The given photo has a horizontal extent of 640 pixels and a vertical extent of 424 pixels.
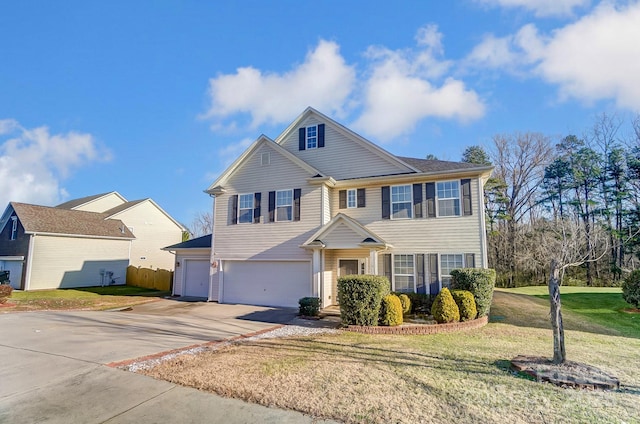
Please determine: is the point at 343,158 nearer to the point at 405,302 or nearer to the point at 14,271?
the point at 405,302

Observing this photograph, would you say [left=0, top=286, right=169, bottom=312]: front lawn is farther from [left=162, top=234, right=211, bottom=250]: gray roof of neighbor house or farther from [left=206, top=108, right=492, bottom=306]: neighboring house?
[left=206, top=108, right=492, bottom=306]: neighboring house

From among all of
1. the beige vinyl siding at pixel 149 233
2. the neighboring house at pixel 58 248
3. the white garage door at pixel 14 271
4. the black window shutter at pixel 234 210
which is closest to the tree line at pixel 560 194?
the black window shutter at pixel 234 210

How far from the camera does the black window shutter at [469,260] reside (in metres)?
13.1

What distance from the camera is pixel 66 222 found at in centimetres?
2459

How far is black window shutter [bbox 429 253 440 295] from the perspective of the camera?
13.4 meters

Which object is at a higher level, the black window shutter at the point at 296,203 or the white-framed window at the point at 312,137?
the white-framed window at the point at 312,137

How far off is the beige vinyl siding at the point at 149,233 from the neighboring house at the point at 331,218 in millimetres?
16735

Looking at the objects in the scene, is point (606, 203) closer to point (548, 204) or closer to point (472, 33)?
point (548, 204)

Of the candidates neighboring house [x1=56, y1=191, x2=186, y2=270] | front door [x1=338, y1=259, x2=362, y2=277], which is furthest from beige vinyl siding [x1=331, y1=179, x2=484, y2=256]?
neighboring house [x1=56, y1=191, x2=186, y2=270]

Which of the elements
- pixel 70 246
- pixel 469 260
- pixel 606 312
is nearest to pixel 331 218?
pixel 469 260

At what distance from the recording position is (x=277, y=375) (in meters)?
5.93

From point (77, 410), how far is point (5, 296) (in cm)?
1672

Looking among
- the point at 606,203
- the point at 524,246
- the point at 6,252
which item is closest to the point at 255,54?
the point at 6,252

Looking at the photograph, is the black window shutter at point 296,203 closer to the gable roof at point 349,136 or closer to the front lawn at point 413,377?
the gable roof at point 349,136
